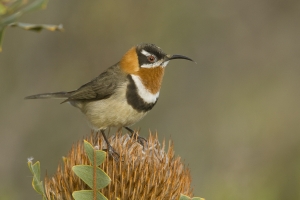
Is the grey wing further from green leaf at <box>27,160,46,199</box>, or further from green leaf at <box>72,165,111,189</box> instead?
green leaf at <box>72,165,111,189</box>

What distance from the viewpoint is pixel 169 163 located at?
174 inches

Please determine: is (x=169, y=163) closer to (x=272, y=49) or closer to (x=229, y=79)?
(x=229, y=79)

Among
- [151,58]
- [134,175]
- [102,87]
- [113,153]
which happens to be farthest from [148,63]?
[134,175]

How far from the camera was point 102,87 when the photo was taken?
616 cm

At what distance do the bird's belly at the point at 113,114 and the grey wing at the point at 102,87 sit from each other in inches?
4.1

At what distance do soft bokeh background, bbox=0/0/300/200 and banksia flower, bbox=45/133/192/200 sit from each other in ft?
16.4

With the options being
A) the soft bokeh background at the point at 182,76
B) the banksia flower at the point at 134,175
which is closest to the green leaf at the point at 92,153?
the banksia flower at the point at 134,175

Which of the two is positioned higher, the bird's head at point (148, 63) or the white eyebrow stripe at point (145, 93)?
the bird's head at point (148, 63)

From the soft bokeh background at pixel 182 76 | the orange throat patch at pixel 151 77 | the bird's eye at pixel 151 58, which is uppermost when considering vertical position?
the bird's eye at pixel 151 58

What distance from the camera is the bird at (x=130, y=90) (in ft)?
19.1

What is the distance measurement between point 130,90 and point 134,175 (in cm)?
187

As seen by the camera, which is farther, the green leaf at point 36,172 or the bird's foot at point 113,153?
the bird's foot at point 113,153

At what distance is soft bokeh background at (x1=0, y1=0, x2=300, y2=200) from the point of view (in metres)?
11.4

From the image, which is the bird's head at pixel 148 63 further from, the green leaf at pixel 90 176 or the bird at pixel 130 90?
the green leaf at pixel 90 176
